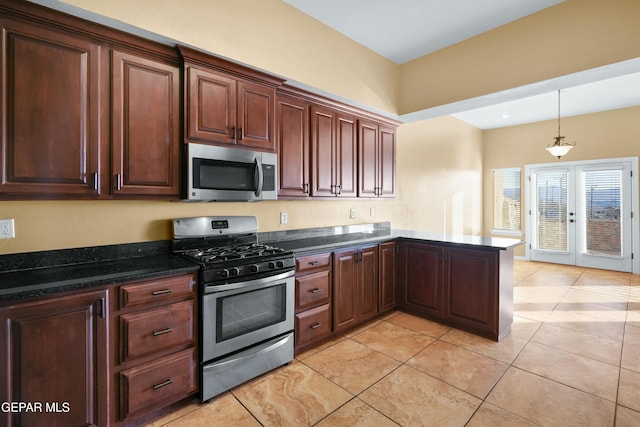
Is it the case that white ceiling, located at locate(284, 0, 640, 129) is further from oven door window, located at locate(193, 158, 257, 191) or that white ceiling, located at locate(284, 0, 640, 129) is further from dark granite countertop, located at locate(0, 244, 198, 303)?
dark granite countertop, located at locate(0, 244, 198, 303)

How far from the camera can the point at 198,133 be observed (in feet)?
7.46

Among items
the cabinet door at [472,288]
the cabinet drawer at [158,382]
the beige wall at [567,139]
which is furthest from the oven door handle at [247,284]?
the beige wall at [567,139]

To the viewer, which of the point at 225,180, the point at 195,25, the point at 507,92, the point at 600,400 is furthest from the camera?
the point at 507,92

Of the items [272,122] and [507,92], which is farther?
[507,92]

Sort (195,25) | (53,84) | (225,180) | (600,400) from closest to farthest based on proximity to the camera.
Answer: (53,84)
(600,400)
(195,25)
(225,180)

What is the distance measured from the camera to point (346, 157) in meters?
3.46

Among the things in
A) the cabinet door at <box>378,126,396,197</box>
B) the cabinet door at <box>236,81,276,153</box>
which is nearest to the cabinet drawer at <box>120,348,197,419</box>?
the cabinet door at <box>236,81,276,153</box>

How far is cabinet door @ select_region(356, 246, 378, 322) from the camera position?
10.4 feet

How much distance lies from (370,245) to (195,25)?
2.52m

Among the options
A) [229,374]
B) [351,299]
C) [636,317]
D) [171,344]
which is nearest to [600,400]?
[351,299]

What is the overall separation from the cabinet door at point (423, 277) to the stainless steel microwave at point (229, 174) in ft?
5.98

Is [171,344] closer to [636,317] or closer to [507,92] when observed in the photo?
[507,92]

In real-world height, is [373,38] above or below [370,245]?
above

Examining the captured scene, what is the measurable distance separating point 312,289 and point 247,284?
734 millimetres
